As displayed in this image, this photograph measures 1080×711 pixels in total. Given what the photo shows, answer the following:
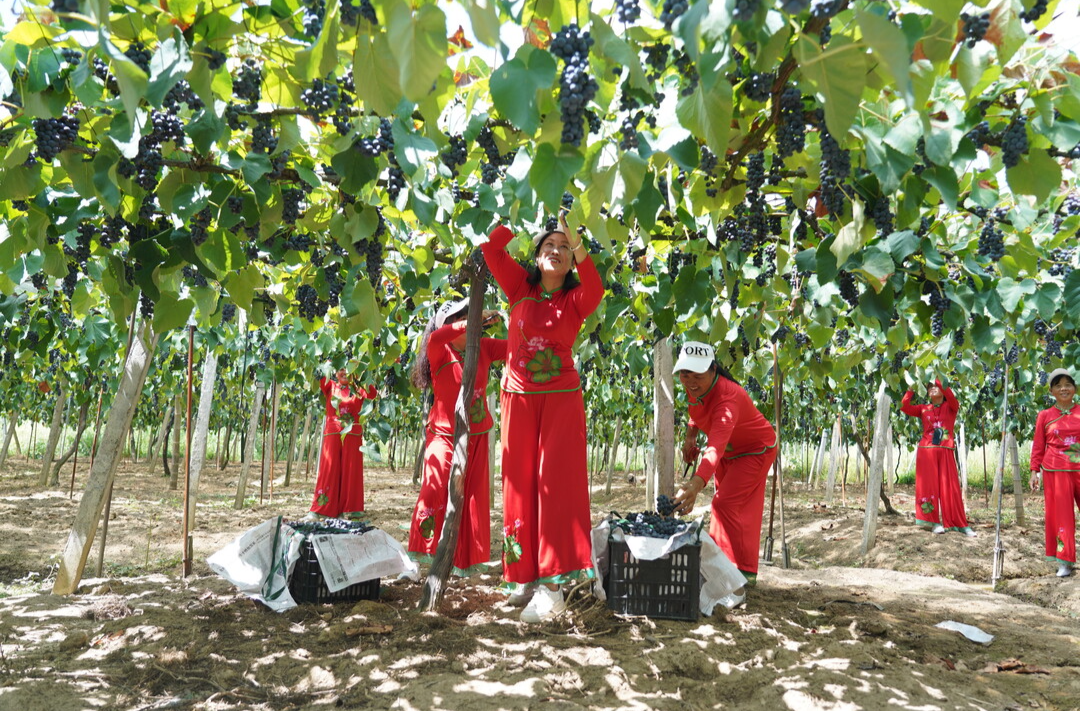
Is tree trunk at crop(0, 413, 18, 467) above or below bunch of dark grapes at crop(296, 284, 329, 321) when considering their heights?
below

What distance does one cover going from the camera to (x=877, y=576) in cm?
477

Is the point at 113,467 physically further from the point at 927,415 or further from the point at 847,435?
the point at 847,435

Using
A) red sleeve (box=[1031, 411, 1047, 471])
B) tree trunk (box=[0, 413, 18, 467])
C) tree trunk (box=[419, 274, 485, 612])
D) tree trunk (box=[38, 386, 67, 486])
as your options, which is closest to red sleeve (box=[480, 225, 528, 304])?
tree trunk (box=[419, 274, 485, 612])

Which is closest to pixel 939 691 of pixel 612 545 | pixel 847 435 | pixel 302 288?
pixel 612 545

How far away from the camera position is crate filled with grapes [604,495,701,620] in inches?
119

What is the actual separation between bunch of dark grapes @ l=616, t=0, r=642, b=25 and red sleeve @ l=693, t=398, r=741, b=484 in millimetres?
2284

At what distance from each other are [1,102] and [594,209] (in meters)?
1.51

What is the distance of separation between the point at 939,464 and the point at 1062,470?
2211mm

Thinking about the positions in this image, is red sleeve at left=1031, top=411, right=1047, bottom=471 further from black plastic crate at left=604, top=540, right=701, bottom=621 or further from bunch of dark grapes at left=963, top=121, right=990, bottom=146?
bunch of dark grapes at left=963, top=121, right=990, bottom=146

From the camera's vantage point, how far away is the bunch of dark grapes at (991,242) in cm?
258

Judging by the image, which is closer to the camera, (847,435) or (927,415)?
(927,415)

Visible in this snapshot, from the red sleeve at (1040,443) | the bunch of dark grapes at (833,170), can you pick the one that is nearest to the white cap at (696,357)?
the bunch of dark grapes at (833,170)

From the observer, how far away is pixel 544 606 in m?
2.89

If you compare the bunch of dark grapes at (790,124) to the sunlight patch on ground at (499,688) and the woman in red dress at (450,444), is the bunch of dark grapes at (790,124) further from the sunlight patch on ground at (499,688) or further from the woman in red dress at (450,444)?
the woman in red dress at (450,444)
